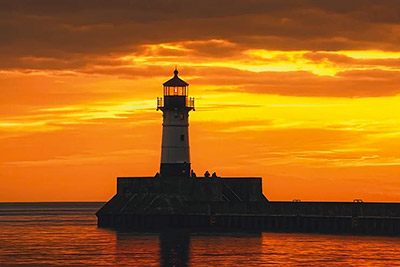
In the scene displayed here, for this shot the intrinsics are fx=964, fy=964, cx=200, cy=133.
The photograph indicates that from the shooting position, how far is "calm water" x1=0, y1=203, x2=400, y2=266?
196ft

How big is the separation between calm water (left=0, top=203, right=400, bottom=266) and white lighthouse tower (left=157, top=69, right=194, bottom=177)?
287 inches

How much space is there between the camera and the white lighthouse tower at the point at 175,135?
83750mm

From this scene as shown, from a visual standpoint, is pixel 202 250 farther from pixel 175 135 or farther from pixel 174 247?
pixel 175 135

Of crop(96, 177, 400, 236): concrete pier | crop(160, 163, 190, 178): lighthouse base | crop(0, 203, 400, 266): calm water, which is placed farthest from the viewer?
crop(160, 163, 190, 178): lighthouse base

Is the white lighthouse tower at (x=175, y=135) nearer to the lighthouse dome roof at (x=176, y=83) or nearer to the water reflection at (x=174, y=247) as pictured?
the lighthouse dome roof at (x=176, y=83)

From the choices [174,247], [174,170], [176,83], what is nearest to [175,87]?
[176,83]

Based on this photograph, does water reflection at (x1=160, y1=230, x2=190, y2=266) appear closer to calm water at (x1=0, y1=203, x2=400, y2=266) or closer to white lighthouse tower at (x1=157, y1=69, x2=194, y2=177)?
calm water at (x1=0, y1=203, x2=400, y2=266)

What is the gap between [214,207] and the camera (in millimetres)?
79438

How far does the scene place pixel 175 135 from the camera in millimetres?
84000

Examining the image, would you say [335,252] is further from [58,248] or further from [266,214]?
[58,248]

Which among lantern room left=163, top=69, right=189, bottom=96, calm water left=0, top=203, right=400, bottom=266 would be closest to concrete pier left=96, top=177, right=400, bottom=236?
calm water left=0, top=203, right=400, bottom=266

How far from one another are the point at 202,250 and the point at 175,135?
20.1 metres

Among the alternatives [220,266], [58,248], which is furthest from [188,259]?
[58,248]

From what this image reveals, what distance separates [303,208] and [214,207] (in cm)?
747
